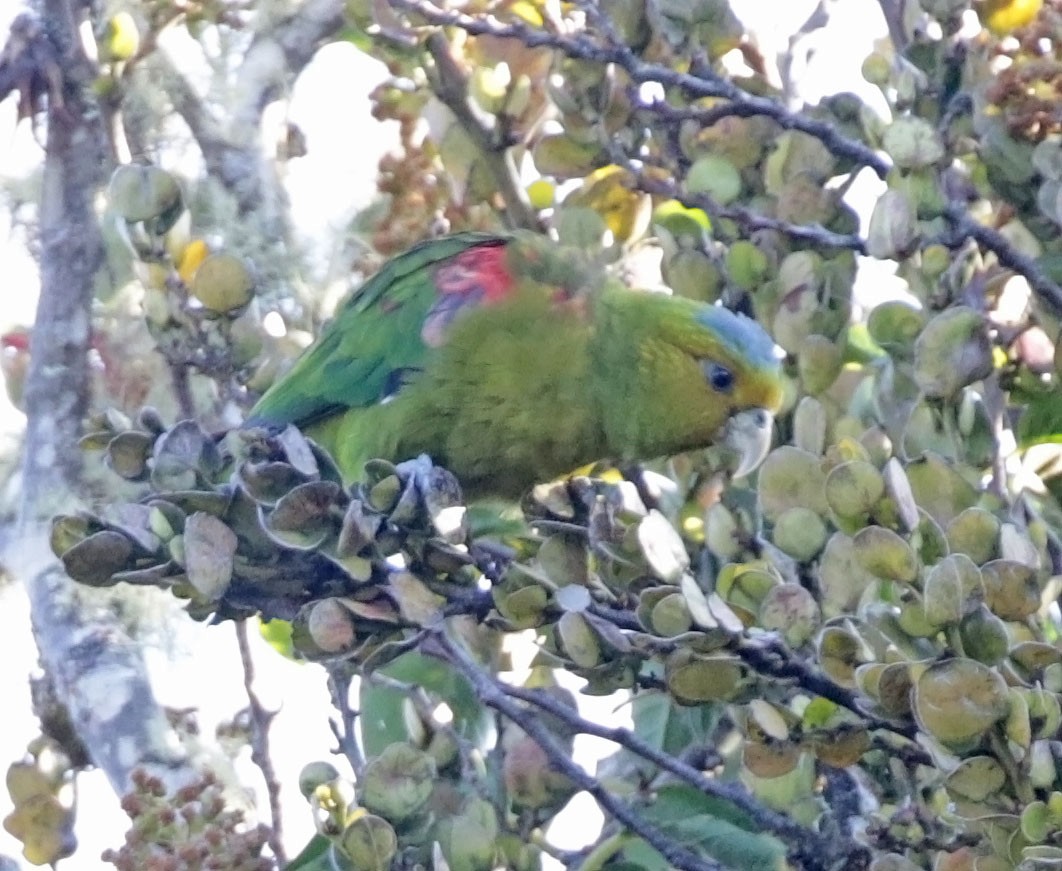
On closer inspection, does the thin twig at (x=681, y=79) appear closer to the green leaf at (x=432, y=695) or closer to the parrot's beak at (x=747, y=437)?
the parrot's beak at (x=747, y=437)

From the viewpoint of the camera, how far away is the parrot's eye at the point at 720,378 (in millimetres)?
2389

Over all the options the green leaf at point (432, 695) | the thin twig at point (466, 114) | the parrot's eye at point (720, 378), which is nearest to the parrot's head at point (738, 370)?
the parrot's eye at point (720, 378)

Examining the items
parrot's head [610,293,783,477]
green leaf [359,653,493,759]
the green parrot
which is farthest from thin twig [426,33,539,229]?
green leaf [359,653,493,759]

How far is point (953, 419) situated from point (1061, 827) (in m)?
0.50

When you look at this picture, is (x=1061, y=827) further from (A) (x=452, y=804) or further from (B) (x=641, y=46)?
(B) (x=641, y=46)

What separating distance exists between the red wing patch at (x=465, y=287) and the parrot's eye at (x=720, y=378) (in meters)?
0.39

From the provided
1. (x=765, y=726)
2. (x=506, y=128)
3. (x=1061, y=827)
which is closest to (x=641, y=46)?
(x=506, y=128)

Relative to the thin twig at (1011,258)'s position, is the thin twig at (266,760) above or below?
below

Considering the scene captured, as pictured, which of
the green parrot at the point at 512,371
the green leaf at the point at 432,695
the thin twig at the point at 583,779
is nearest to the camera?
the thin twig at the point at 583,779

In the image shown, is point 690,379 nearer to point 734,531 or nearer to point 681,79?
point 681,79

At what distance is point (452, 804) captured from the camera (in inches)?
56.0

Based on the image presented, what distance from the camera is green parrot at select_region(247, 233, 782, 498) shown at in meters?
2.40

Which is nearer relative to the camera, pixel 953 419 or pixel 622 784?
pixel 953 419

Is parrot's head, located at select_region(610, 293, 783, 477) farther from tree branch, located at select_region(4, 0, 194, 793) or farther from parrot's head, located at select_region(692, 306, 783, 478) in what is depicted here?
tree branch, located at select_region(4, 0, 194, 793)
